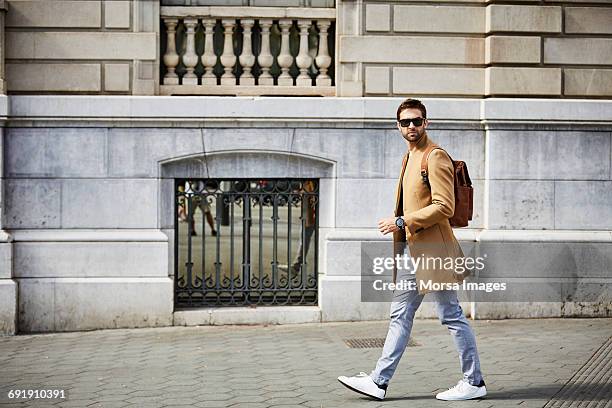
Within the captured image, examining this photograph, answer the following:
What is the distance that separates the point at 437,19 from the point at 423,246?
455 cm

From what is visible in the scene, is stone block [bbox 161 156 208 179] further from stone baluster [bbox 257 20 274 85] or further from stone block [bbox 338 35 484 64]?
stone block [bbox 338 35 484 64]

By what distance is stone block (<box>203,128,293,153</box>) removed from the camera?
424 inches

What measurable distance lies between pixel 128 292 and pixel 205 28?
2.90 m

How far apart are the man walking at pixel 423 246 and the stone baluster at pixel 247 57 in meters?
4.12

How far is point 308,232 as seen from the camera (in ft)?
37.1

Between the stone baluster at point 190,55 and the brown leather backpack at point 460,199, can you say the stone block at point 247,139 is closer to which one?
the stone baluster at point 190,55

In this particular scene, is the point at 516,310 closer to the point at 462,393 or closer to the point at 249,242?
the point at 249,242

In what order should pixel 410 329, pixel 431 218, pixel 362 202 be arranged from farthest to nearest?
pixel 362 202
pixel 410 329
pixel 431 218

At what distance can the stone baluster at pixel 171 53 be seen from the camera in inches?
432

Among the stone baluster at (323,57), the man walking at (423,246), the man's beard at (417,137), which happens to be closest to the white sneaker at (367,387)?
the man walking at (423,246)

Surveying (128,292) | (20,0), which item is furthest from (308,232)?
(20,0)

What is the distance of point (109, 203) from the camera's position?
34.9ft

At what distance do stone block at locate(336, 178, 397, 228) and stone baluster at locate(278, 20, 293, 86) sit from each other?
1.24 m

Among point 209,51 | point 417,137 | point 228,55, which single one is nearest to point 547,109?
point 228,55
